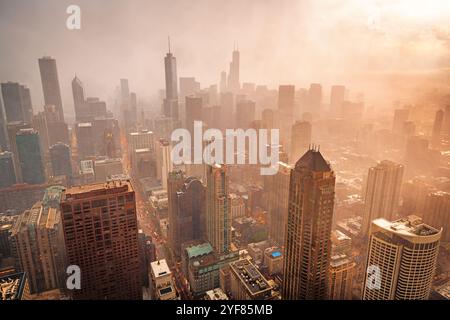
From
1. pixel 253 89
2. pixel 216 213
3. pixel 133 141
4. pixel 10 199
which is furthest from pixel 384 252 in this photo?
pixel 133 141

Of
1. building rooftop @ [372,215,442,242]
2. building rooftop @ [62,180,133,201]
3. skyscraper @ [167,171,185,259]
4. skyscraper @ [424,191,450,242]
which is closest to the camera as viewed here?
building rooftop @ [62,180,133,201]

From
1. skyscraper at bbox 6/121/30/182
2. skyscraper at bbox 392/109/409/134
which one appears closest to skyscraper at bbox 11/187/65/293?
skyscraper at bbox 6/121/30/182

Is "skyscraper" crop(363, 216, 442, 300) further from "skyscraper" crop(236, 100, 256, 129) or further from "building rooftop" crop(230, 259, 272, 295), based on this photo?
"skyscraper" crop(236, 100, 256, 129)

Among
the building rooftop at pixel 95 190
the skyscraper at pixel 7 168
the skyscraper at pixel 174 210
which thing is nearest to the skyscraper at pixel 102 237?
the building rooftop at pixel 95 190

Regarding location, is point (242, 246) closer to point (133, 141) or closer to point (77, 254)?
point (77, 254)

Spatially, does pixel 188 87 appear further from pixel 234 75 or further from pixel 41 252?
pixel 41 252

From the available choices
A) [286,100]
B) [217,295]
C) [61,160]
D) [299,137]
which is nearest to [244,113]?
[286,100]
